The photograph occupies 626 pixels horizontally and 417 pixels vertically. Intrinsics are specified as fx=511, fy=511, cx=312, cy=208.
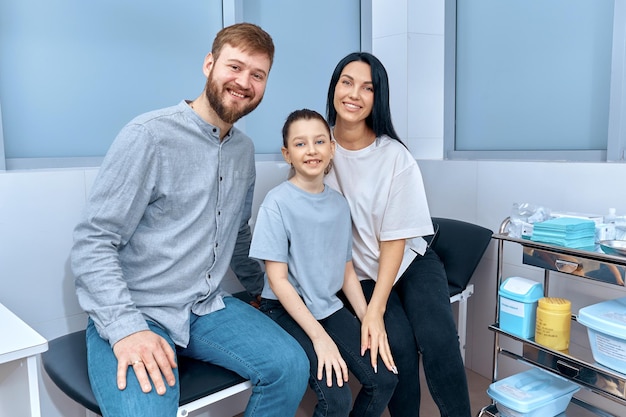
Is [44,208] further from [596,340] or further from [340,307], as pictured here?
[596,340]

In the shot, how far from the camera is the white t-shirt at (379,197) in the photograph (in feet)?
5.27

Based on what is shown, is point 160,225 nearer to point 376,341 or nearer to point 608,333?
point 376,341

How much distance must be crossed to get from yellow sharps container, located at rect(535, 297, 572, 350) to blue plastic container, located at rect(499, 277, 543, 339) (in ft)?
0.17

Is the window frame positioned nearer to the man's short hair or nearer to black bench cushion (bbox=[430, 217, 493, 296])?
black bench cushion (bbox=[430, 217, 493, 296])

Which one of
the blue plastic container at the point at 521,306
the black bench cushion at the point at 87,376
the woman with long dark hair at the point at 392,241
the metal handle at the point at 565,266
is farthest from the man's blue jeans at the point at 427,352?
the black bench cushion at the point at 87,376

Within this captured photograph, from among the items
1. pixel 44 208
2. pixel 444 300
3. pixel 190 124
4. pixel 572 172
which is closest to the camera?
pixel 190 124

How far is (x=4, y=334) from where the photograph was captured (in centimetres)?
110

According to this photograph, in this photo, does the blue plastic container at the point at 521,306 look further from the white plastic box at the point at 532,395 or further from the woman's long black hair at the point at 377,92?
the woman's long black hair at the point at 377,92

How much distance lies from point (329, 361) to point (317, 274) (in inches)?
10.3

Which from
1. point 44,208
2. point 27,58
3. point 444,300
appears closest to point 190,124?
Result: point 44,208

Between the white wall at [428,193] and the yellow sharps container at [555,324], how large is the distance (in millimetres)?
265

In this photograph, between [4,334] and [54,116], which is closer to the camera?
→ [4,334]

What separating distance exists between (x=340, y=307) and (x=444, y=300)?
0.34 meters

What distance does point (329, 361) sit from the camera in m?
1.33
